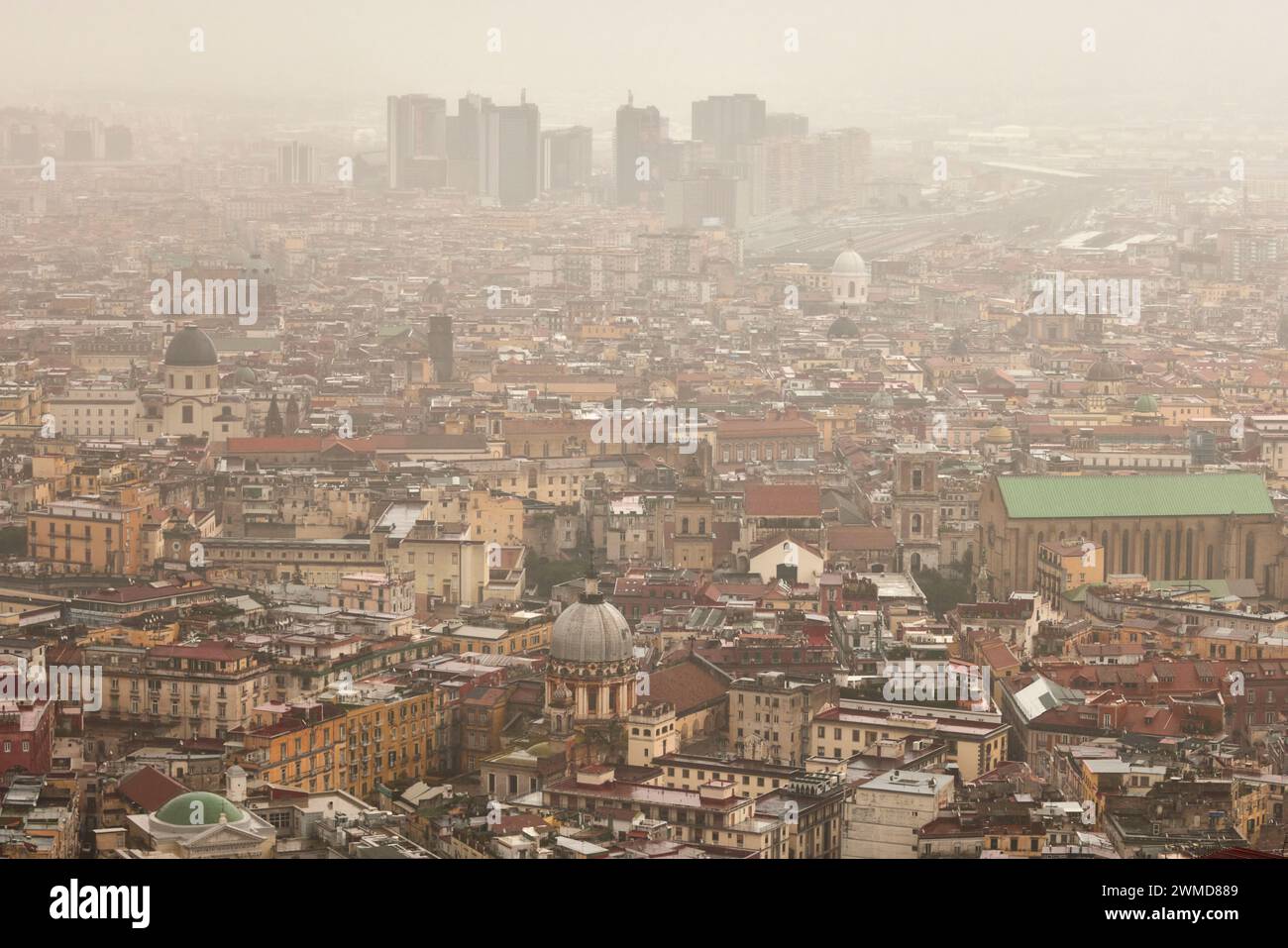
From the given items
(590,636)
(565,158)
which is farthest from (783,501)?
(565,158)

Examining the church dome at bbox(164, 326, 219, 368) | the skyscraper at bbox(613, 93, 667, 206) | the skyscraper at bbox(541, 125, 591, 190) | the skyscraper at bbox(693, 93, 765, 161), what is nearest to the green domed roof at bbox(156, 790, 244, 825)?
the church dome at bbox(164, 326, 219, 368)

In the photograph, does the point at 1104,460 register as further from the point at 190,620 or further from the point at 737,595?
the point at 190,620

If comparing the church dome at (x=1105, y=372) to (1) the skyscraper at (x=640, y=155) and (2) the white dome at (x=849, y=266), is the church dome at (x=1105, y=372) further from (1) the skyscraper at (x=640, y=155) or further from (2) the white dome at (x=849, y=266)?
(2) the white dome at (x=849, y=266)

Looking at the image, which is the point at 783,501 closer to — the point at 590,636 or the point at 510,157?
the point at 590,636

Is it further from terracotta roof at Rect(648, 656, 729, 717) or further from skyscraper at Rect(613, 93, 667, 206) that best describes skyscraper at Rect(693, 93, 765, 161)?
terracotta roof at Rect(648, 656, 729, 717)

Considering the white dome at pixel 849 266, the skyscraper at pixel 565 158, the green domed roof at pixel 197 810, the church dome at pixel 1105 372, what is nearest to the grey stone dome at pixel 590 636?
the green domed roof at pixel 197 810
